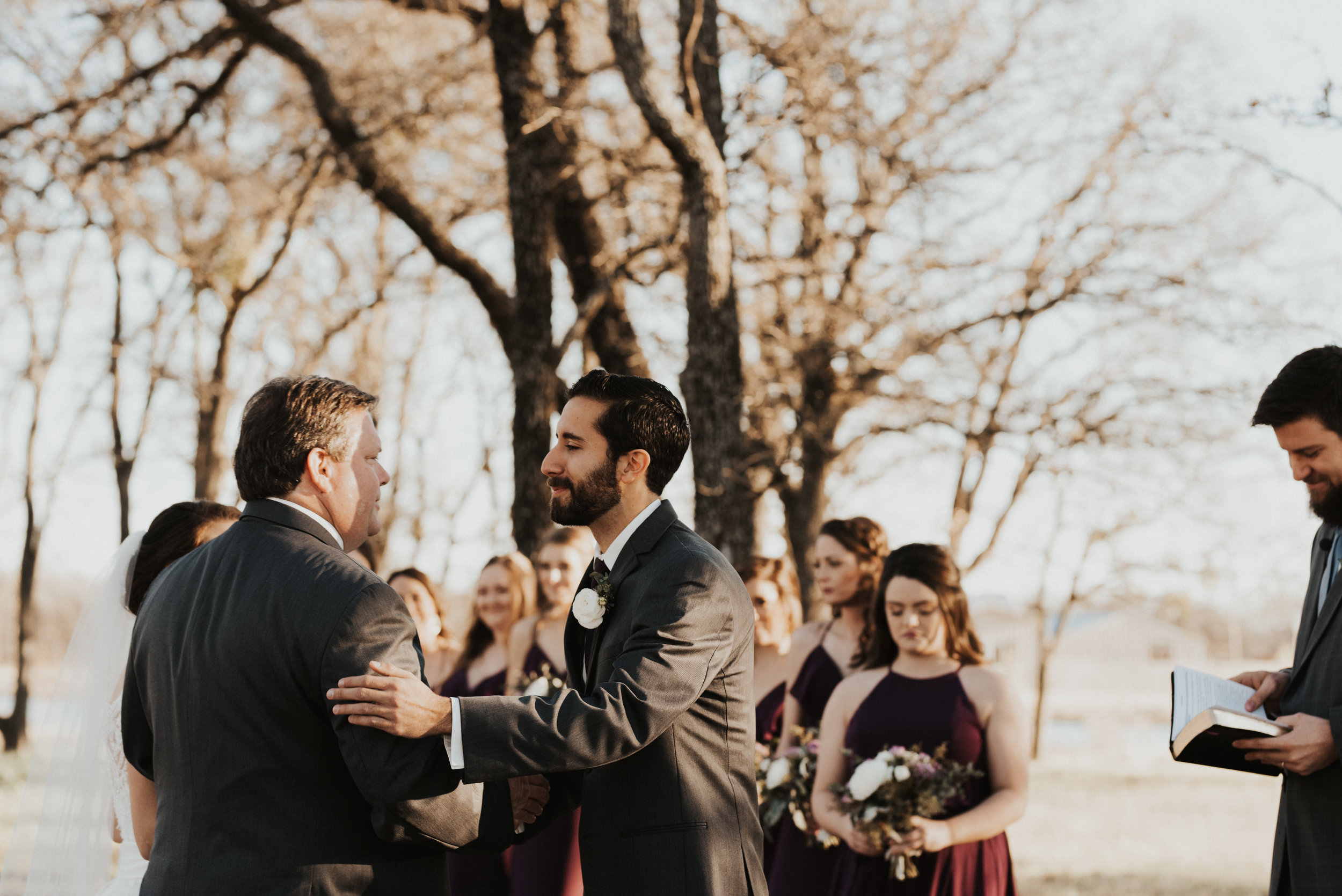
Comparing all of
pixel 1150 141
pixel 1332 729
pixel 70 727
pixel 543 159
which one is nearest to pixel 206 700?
pixel 70 727

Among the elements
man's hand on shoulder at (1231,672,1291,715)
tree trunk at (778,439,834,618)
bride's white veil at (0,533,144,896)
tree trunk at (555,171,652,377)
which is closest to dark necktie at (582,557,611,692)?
bride's white veil at (0,533,144,896)

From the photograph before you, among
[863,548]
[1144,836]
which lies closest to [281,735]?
[863,548]

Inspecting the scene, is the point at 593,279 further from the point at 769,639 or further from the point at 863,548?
the point at 863,548

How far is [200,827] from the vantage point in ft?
9.81

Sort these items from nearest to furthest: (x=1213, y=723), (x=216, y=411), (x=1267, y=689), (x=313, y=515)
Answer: (x=313, y=515)
(x=1213, y=723)
(x=1267, y=689)
(x=216, y=411)

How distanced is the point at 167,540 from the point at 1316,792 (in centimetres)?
393

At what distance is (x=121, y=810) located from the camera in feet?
14.2

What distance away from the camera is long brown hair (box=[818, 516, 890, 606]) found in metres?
6.38

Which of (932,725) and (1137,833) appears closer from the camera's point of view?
(932,725)

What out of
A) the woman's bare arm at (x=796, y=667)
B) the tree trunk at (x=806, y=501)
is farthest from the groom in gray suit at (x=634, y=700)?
the tree trunk at (x=806, y=501)

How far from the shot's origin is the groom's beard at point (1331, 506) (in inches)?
145

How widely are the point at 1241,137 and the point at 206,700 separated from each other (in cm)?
1269

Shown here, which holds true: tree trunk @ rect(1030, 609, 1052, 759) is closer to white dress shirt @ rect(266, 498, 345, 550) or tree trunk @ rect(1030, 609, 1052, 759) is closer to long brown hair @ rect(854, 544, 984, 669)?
long brown hair @ rect(854, 544, 984, 669)

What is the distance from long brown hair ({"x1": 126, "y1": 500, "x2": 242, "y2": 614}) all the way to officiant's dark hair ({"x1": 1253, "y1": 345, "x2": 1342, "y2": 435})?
3645 mm
